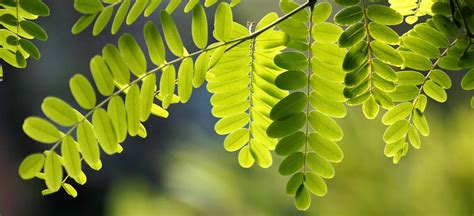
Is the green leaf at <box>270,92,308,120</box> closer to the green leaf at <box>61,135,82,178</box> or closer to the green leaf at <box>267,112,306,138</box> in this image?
the green leaf at <box>267,112,306,138</box>

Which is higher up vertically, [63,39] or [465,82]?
[465,82]

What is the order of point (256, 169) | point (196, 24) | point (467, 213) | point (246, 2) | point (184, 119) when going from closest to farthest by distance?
point (196, 24) < point (467, 213) < point (256, 169) < point (246, 2) < point (184, 119)

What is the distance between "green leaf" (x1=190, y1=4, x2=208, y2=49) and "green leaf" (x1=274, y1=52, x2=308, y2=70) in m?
0.05

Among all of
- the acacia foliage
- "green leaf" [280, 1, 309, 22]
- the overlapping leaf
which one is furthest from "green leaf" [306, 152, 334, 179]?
the acacia foliage

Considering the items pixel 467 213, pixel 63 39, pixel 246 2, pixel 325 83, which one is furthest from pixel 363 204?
pixel 325 83

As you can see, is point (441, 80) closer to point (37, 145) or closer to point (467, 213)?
point (467, 213)

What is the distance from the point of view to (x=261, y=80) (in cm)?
49

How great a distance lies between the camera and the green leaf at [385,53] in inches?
17.1

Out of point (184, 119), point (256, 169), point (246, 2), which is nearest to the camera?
point (256, 169)

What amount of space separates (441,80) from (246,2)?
2.71 meters

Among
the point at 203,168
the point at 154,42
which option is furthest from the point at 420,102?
the point at 203,168

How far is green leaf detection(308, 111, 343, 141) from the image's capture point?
0.46 m

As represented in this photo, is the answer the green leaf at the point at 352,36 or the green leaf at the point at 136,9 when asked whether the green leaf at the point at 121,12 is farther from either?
the green leaf at the point at 352,36

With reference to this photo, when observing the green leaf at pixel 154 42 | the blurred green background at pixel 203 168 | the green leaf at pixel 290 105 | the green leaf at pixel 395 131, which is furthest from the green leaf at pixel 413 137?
the blurred green background at pixel 203 168
